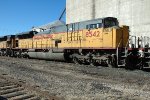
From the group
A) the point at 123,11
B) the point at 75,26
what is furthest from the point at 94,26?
the point at 123,11

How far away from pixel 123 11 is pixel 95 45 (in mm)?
13791

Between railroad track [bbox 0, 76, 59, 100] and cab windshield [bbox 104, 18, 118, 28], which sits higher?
cab windshield [bbox 104, 18, 118, 28]

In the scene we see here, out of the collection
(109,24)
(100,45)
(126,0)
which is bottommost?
(100,45)

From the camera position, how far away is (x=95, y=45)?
18703mm

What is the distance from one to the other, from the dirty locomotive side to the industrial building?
25.7 feet

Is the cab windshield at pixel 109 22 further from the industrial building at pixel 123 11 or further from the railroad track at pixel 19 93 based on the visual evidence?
the industrial building at pixel 123 11

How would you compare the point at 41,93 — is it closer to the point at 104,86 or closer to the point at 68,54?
the point at 104,86

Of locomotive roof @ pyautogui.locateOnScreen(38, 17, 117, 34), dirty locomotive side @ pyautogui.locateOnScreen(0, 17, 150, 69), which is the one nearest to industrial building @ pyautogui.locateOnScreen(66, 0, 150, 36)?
dirty locomotive side @ pyautogui.locateOnScreen(0, 17, 150, 69)

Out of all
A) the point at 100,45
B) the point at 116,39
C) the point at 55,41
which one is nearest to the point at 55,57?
the point at 55,41

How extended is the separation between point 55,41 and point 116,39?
25.2 feet

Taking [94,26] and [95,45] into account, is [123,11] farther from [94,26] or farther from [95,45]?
[95,45]

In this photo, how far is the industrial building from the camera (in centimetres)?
2886

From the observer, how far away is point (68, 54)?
72.4ft

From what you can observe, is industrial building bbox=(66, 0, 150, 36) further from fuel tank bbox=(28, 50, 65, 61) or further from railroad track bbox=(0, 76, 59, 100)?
railroad track bbox=(0, 76, 59, 100)
